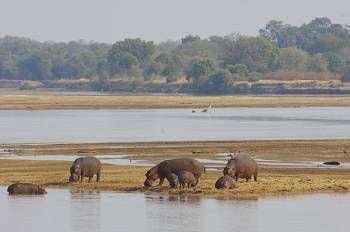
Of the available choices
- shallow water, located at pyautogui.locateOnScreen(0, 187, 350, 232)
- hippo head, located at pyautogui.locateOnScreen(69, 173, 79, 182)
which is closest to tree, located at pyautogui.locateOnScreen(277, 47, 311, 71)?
hippo head, located at pyautogui.locateOnScreen(69, 173, 79, 182)

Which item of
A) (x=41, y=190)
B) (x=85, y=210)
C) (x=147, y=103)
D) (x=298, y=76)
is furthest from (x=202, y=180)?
(x=298, y=76)

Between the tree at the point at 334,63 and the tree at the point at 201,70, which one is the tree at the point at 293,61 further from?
the tree at the point at 201,70

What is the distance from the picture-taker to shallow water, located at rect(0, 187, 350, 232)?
24.1 meters

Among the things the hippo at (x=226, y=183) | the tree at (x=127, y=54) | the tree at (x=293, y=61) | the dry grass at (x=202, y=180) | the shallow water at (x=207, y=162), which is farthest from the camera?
the tree at (x=127, y=54)

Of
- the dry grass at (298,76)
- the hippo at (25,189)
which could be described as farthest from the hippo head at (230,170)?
the dry grass at (298,76)

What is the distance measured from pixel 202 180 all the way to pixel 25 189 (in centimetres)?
497

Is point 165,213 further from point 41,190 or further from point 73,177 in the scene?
point 73,177

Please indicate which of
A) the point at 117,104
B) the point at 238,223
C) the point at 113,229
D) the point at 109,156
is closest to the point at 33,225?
the point at 113,229

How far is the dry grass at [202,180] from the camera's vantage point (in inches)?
1154

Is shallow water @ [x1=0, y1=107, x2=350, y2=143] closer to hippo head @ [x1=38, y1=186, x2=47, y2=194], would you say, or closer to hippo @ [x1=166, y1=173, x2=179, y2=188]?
hippo head @ [x1=38, y1=186, x2=47, y2=194]

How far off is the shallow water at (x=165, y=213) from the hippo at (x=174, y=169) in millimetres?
883

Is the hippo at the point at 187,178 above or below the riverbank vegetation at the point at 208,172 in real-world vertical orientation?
above

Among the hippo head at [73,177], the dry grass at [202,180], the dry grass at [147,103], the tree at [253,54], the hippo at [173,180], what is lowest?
the dry grass at [147,103]

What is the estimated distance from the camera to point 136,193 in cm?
2952
